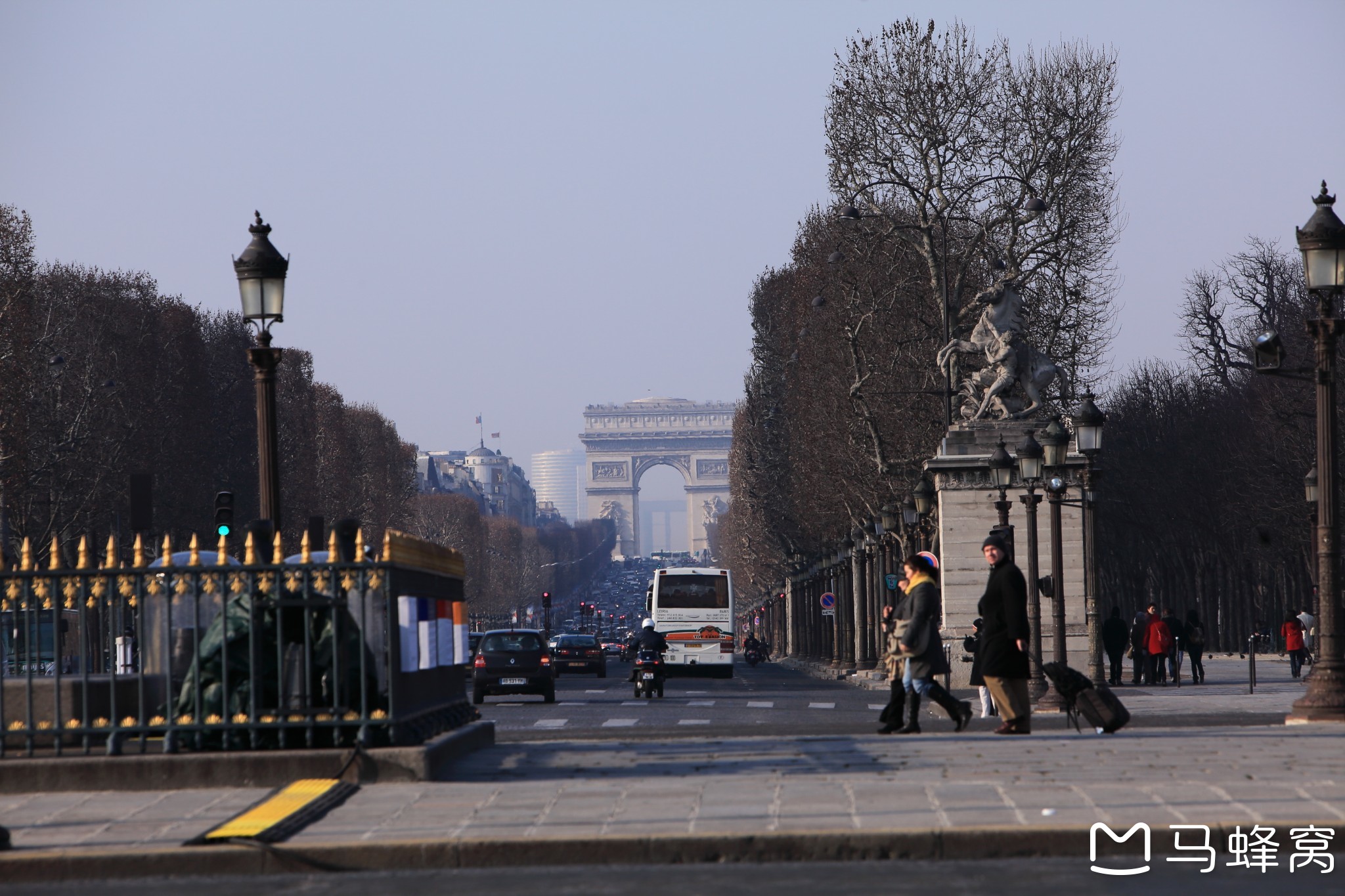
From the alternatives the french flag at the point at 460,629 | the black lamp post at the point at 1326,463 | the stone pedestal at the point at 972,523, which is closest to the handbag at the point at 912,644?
the french flag at the point at 460,629

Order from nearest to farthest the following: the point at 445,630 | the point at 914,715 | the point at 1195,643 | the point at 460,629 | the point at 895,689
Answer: the point at 445,630 < the point at 460,629 < the point at 914,715 < the point at 895,689 < the point at 1195,643

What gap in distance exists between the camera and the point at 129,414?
52625 mm

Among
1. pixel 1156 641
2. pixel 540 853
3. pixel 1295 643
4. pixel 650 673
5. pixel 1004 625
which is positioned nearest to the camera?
pixel 540 853

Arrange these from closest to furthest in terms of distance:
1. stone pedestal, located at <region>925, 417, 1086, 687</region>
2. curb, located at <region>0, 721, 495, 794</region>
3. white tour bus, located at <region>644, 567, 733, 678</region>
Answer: curb, located at <region>0, 721, 495, 794</region> → stone pedestal, located at <region>925, 417, 1086, 687</region> → white tour bus, located at <region>644, 567, 733, 678</region>

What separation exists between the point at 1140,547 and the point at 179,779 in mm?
59613

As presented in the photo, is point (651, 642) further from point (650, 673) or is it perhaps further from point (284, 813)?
point (284, 813)

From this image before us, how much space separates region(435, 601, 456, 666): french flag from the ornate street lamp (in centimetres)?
785

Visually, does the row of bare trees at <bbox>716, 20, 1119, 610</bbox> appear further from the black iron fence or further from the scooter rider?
the black iron fence

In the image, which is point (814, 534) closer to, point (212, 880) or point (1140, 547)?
point (1140, 547)

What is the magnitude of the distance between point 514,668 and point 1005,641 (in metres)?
19.3

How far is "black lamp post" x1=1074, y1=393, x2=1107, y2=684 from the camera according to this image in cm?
2670

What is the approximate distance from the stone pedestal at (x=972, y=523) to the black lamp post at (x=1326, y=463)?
16.3 m

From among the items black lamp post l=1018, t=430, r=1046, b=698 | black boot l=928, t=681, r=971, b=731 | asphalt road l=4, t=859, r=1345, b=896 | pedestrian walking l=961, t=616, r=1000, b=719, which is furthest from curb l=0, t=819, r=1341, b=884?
black lamp post l=1018, t=430, r=1046, b=698

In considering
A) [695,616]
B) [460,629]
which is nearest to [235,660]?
[460,629]
